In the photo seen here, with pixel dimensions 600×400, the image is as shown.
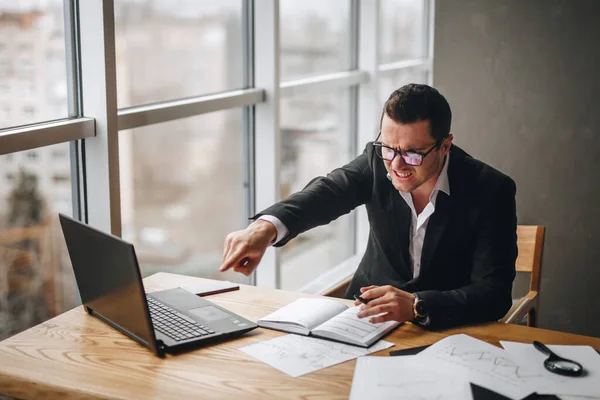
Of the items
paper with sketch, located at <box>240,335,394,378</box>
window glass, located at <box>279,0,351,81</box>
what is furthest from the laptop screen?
window glass, located at <box>279,0,351,81</box>

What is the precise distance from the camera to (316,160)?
14.9 feet

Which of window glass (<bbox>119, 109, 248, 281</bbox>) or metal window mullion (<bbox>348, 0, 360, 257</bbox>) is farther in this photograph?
metal window mullion (<bbox>348, 0, 360, 257</bbox>)

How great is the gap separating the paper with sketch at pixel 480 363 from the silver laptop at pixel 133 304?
501mm

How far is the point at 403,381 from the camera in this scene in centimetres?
166

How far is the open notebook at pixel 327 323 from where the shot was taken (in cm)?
192

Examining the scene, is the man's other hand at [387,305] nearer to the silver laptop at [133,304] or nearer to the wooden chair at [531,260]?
the silver laptop at [133,304]

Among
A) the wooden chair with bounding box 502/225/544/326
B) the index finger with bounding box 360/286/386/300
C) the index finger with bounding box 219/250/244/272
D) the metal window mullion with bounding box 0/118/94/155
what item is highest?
the metal window mullion with bounding box 0/118/94/155

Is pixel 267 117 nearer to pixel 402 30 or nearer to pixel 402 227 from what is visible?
pixel 402 227

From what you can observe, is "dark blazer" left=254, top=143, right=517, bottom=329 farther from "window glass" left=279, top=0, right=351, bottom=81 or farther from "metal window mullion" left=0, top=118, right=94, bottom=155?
"window glass" left=279, top=0, right=351, bottom=81

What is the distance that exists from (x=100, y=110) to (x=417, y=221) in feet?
3.60

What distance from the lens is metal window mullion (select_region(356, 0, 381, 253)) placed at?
15.8 feet

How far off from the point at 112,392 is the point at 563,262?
2.48 m

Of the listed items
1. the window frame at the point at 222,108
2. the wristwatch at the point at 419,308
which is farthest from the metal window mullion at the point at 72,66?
the wristwatch at the point at 419,308

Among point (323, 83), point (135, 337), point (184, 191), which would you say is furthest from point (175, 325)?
point (323, 83)
